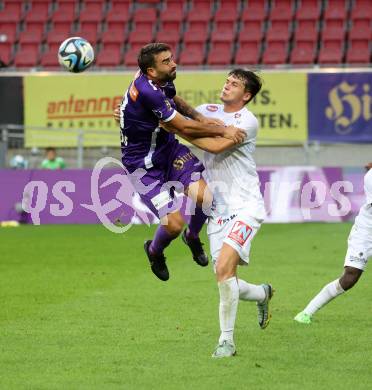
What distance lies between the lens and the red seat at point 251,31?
2580 cm

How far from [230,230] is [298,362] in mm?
1138

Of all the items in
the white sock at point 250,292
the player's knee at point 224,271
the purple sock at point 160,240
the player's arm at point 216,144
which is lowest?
the white sock at point 250,292

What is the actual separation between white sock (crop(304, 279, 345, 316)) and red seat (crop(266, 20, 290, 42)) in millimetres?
16834

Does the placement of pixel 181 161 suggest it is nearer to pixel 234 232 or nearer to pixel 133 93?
pixel 133 93

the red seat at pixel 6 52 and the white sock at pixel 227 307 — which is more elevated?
the red seat at pixel 6 52

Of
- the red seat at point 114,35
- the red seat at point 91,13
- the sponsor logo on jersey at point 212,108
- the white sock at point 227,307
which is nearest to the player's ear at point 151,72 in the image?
the sponsor logo on jersey at point 212,108

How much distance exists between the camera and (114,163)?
22172 millimetres

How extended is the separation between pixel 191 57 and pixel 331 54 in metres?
3.51

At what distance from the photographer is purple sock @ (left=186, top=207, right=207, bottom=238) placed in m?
8.90

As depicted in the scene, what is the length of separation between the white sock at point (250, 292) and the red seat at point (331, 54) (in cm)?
1696

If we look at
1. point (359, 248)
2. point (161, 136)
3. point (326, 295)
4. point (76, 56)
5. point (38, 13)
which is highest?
point (38, 13)

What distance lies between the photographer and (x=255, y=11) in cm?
2645

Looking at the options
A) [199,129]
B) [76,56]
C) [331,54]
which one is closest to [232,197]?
[199,129]

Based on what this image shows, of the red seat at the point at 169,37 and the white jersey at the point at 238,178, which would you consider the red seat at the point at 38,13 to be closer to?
the red seat at the point at 169,37
